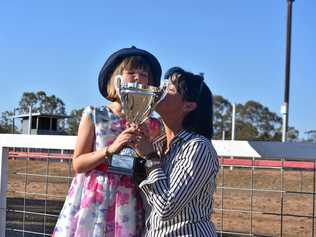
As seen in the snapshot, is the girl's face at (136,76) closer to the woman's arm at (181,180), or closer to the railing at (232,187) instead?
the woman's arm at (181,180)

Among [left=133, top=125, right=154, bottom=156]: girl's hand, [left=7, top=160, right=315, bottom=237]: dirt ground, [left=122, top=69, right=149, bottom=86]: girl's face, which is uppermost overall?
[left=122, top=69, right=149, bottom=86]: girl's face

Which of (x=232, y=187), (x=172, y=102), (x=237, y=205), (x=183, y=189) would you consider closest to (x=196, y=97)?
(x=172, y=102)

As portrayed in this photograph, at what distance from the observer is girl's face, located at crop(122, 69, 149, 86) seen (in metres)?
2.56

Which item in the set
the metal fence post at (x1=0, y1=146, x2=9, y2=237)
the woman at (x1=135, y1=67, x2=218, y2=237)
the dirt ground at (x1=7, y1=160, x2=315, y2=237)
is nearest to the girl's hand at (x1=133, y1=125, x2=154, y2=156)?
the woman at (x1=135, y1=67, x2=218, y2=237)

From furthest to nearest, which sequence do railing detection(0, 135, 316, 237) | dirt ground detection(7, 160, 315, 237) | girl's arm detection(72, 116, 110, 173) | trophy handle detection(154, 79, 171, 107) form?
dirt ground detection(7, 160, 315, 237) → railing detection(0, 135, 316, 237) → girl's arm detection(72, 116, 110, 173) → trophy handle detection(154, 79, 171, 107)

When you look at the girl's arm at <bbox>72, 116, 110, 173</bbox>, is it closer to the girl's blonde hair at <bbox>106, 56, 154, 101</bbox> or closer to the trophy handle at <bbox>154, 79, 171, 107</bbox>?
the girl's blonde hair at <bbox>106, 56, 154, 101</bbox>

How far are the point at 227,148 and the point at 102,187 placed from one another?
3.40 feet

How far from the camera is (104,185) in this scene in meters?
2.56

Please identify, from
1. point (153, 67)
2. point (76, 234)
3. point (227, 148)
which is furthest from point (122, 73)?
point (227, 148)

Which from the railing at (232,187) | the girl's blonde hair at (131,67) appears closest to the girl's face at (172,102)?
the girl's blonde hair at (131,67)

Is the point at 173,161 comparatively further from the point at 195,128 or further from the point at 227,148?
the point at 227,148

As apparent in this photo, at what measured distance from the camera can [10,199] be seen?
481 inches

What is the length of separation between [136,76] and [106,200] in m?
0.54

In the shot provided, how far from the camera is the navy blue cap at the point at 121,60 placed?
2635 millimetres
